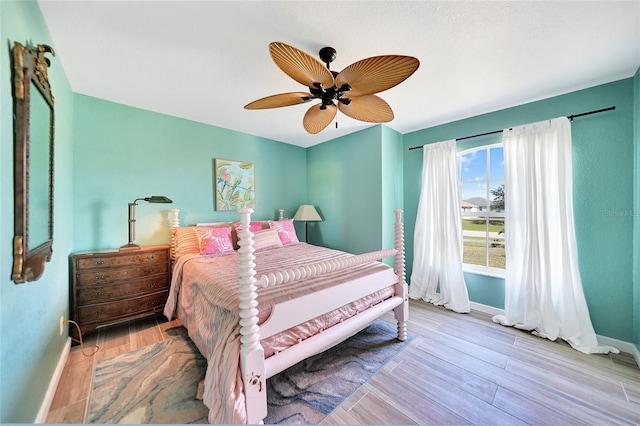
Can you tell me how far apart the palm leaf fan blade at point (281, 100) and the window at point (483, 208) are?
2.51 m

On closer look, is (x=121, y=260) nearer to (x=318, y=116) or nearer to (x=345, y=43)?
(x=318, y=116)

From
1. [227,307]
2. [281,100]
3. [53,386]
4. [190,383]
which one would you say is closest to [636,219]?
[281,100]

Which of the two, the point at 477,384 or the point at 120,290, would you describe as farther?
the point at 120,290

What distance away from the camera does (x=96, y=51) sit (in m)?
1.73

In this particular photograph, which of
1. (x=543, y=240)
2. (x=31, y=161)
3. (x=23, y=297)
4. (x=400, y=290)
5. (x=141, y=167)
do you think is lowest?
(x=400, y=290)

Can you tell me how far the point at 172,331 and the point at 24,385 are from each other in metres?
1.31

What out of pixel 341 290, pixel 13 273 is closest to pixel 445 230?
pixel 341 290

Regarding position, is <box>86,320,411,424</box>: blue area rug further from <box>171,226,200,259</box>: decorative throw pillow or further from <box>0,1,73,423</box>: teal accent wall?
<box>171,226,200,259</box>: decorative throw pillow

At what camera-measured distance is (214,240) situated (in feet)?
8.93

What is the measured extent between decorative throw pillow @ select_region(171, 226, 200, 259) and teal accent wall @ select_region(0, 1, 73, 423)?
97cm

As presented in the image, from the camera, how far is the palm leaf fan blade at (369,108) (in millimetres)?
1708

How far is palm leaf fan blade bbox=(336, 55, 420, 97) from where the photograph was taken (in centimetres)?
121

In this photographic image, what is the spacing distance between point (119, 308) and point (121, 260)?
49 centimetres

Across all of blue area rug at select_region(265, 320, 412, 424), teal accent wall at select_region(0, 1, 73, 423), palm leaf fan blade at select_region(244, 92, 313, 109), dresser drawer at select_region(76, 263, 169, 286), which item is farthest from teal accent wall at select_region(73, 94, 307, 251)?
blue area rug at select_region(265, 320, 412, 424)
